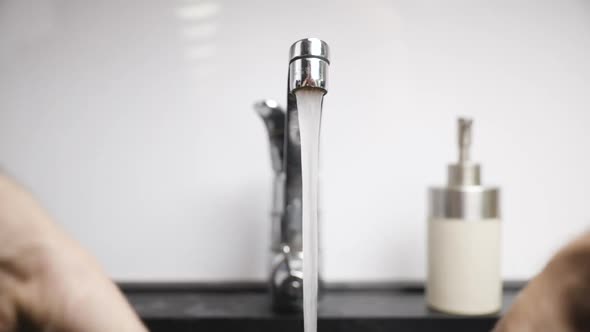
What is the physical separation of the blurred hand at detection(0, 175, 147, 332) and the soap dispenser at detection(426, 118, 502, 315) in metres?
0.34

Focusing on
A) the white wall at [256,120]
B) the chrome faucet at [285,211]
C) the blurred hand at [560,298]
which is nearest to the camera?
the blurred hand at [560,298]

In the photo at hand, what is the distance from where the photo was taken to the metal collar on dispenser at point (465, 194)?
0.42 metres

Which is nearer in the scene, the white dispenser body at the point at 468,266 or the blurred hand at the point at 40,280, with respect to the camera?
the blurred hand at the point at 40,280

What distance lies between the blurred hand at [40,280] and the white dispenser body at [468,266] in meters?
0.34

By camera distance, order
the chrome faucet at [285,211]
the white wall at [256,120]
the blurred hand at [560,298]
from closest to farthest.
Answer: the blurred hand at [560,298] → the chrome faucet at [285,211] → the white wall at [256,120]

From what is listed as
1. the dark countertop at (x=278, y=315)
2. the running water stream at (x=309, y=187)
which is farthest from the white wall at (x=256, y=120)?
the running water stream at (x=309, y=187)

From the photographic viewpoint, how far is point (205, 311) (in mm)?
450

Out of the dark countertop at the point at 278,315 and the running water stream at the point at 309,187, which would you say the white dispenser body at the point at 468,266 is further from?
the running water stream at the point at 309,187

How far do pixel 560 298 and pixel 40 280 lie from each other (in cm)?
34

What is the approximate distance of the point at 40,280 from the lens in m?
0.25

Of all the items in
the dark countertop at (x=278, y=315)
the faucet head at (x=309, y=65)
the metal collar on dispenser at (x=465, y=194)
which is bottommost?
the dark countertop at (x=278, y=315)

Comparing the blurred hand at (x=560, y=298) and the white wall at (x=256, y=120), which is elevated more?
the white wall at (x=256, y=120)

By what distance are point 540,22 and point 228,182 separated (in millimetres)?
509

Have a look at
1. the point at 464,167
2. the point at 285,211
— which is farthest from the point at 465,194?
the point at 285,211
